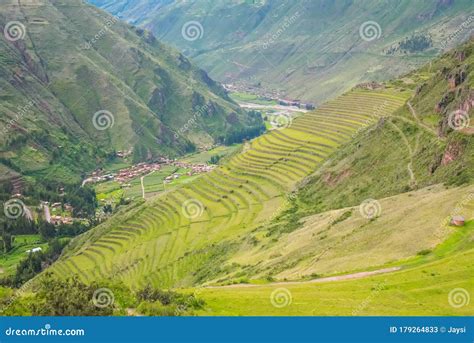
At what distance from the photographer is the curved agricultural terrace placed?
89.5 m

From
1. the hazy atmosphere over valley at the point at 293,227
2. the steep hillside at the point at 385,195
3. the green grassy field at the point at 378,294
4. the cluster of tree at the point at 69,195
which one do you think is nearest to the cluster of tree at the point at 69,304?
the hazy atmosphere over valley at the point at 293,227

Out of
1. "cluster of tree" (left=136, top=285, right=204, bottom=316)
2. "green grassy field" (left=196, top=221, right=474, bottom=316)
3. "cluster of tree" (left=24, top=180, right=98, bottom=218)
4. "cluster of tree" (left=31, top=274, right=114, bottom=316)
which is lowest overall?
"green grassy field" (left=196, top=221, right=474, bottom=316)

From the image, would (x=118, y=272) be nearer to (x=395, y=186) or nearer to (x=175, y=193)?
(x=175, y=193)

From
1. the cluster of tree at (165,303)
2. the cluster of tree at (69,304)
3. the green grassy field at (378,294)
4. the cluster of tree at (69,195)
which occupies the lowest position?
the green grassy field at (378,294)

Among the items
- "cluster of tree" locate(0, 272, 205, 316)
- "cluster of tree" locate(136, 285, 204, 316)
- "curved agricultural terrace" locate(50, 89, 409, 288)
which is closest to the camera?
"cluster of tree" locate(0, 272, 205, 316)

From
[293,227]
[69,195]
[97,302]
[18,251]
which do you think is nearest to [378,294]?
[97,302]

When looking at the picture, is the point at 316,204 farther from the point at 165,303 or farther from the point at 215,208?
the point at 165,303

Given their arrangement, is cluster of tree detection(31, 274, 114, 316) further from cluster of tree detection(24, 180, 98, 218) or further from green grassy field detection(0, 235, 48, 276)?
cluster of tree detection(24, 180, 98, 218)

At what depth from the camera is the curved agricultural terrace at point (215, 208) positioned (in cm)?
8950

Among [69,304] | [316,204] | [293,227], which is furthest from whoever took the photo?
[316,204]

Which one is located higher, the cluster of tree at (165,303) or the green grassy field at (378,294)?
the cluster of tree at (165,303)

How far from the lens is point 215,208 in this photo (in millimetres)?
105875

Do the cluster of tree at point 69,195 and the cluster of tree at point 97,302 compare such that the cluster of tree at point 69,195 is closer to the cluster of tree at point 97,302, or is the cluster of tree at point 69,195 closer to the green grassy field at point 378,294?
the green grassy field at point 378,294

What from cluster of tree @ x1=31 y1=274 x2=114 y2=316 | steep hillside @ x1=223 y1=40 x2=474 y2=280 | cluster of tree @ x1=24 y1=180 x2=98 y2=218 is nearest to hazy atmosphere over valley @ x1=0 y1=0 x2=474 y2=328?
cluster of tree @ x1=31 y1=274 x2=114 y2=316
